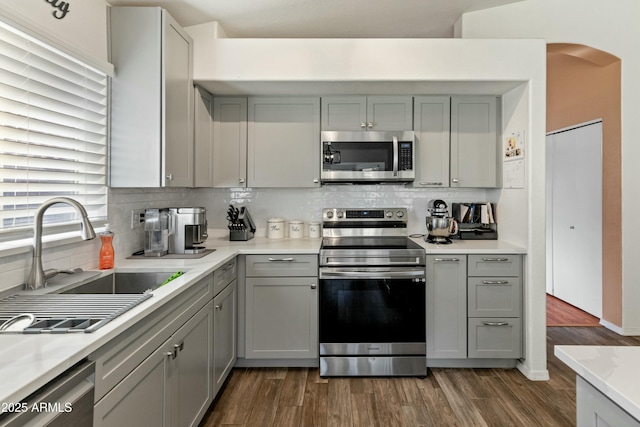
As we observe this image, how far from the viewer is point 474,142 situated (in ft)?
10.3

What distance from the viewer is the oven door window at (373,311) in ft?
8.86

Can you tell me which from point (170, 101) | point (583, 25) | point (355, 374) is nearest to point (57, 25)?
point (170, 101)

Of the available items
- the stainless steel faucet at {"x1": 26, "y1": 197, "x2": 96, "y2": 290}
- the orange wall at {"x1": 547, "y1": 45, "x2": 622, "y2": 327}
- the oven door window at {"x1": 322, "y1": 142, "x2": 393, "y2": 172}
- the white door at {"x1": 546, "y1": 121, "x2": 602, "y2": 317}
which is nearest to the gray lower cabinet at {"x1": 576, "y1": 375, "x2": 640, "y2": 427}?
the stainless steel faucet at {"x1": 26, "y1": 197, "x2": 96, "y2": 290}

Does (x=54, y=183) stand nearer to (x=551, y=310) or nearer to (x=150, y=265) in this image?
(x=150, y=265)

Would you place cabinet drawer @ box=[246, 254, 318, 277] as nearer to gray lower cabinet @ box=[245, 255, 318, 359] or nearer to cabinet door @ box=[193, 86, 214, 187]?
gray lower cabinet @ box=[245, 255, 318, 359]

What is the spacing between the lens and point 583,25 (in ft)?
10.5

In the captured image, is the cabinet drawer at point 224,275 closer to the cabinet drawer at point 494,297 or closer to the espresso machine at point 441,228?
the espresso machine at point 441,228

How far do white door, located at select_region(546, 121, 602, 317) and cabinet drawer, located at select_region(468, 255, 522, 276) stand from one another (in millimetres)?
1767

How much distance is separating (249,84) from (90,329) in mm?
2136

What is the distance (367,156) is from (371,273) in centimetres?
96

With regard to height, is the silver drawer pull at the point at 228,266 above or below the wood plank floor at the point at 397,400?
above

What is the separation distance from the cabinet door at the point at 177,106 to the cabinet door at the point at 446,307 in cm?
188

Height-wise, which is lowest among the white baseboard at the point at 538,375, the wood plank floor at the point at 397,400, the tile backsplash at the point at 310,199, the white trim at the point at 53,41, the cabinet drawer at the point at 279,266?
the wood plank floor at the point at 397,400

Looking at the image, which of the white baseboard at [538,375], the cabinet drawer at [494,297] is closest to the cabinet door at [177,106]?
the cabinet drawer at [494,297]
